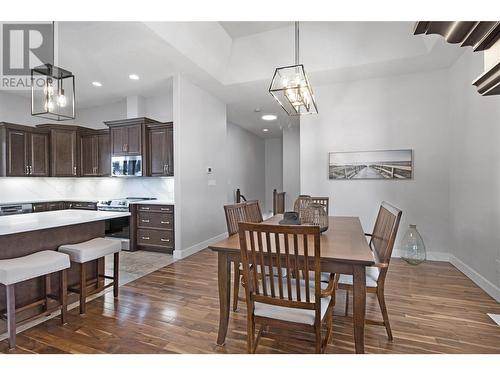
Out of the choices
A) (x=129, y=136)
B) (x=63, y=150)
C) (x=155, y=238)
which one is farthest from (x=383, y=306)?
(x=63, y=150)

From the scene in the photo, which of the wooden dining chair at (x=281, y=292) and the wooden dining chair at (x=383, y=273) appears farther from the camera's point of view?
the wooden dining chair at (x=383, y=273)

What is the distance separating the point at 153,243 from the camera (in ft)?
14.6

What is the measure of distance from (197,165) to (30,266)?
2834mm

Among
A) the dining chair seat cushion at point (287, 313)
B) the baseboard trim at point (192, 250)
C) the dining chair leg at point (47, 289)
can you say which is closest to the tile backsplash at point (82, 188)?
the baseboard trim at point (192, 250)

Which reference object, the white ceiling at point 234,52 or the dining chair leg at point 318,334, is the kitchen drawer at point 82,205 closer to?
the white ceiling at point 234,52

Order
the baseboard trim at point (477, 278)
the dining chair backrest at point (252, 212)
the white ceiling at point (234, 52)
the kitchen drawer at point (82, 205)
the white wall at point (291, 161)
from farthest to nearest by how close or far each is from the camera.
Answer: the white wall at point (291, 161) < the kitchen drawer at point (82, 205) < the white ceiling at point (234, 52) < the dining chair backrest at point (252, 212) < the baseboard trim at point (477, 278)

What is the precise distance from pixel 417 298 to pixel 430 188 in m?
2.00

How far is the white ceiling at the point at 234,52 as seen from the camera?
3.17 meters

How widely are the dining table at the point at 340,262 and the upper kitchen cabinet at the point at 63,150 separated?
4937 mm

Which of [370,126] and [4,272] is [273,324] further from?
[370,126]
